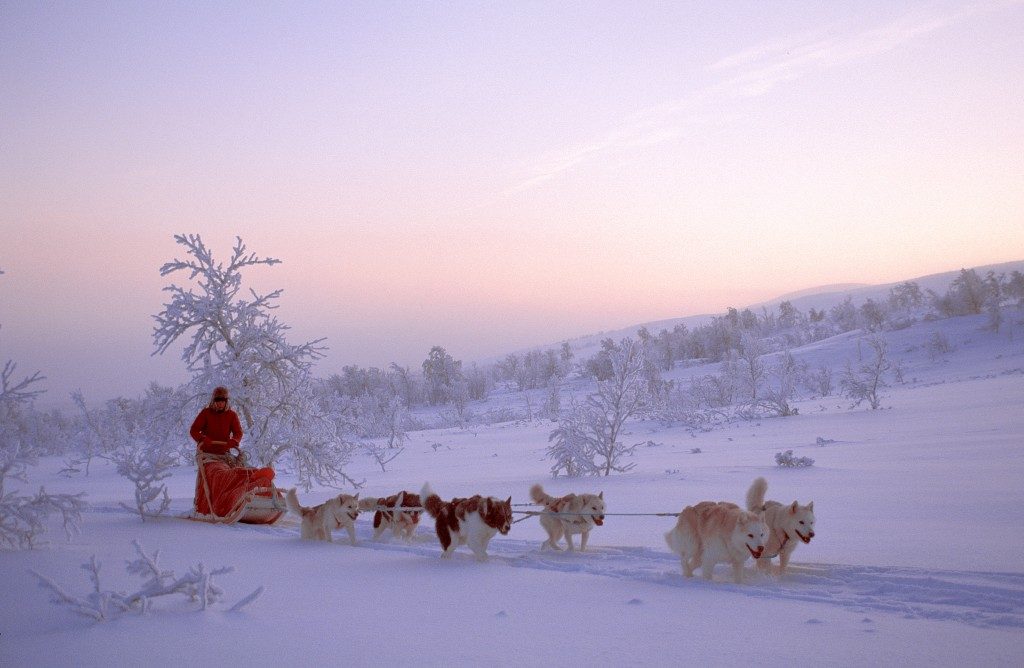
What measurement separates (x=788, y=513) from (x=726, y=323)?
76.6 meters

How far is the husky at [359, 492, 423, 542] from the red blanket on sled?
2.09 metres

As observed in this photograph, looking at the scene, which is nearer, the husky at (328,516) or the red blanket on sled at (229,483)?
the husky at (328,516)

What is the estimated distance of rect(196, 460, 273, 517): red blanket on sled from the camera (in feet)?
29.3

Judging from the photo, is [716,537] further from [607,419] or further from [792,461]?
[607,419]

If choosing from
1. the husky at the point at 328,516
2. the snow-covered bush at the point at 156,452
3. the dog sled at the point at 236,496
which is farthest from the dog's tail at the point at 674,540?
the snow-covered bush at the point at 156,452

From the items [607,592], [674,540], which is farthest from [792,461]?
[607,592]

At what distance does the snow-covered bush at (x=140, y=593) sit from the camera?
3.99 m

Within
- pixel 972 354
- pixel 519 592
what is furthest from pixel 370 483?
pixel 972 354

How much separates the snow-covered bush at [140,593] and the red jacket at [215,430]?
17.8ft

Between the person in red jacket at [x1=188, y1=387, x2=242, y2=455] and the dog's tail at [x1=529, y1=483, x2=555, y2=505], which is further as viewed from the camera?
the person in red jacket at [x1=188, y1=387, x2=242, y2=455]

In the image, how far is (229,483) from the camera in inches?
357

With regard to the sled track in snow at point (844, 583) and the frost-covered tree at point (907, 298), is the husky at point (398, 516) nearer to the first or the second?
the sled track in snow at point (844, 583)

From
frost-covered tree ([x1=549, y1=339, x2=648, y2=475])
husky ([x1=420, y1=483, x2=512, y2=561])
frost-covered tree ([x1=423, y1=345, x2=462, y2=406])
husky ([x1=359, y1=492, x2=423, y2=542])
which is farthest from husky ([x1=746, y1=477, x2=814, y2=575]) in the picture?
frost-covered tree ([x1=423, y1=345, x2=462, y2=406])

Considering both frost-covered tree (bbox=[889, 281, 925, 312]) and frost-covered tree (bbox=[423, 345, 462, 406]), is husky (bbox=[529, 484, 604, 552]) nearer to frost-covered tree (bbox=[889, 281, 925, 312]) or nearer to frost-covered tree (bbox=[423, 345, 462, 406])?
frost-covered tree (bbox=[423, 345, 462, 406])
